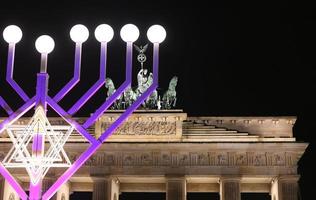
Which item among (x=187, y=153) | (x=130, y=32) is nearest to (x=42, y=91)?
(x=130, y=32)

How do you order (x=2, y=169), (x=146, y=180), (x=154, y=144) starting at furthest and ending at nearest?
(x=146, y=180)
(x=154, y=144)
(x=2, y=169)

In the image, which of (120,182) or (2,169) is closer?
(2,169)

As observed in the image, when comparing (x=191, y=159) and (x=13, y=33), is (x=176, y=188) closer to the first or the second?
(x=191, y=159)

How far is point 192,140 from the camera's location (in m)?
32.4

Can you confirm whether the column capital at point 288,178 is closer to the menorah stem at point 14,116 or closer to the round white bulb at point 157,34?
the round white bulb at point 157,34

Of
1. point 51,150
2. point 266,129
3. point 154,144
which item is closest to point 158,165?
point 154,144

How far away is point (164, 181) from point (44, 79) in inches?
871

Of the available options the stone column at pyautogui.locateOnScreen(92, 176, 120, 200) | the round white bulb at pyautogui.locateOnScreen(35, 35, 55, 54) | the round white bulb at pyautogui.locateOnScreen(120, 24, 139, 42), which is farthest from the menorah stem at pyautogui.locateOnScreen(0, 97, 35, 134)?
the stone column at pyautogui.locateOnScreen(92, 176, 120, 200)

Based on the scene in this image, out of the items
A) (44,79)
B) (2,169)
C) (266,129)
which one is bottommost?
(2,169)

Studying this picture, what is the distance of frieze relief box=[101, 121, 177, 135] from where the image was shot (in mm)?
32500

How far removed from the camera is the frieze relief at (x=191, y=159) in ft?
105

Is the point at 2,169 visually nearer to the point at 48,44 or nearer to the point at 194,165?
the point at 48,44

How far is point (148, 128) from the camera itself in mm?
32594

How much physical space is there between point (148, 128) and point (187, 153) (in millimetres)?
2370
